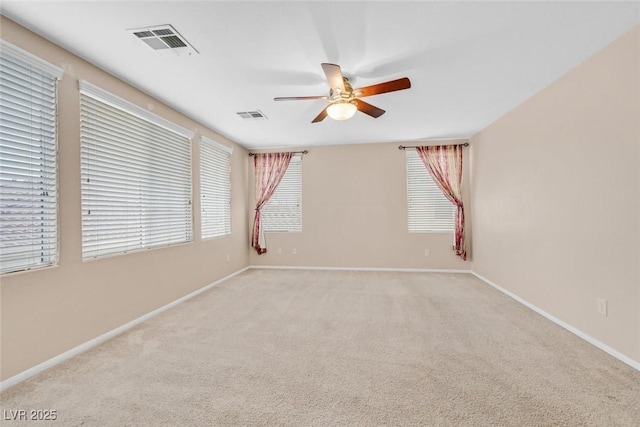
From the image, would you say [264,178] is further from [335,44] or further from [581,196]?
[581,196]

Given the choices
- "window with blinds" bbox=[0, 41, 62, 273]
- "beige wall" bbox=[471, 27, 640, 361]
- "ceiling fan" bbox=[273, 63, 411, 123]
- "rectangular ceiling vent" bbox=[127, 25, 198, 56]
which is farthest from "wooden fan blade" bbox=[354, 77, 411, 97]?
"window with blinds" bbox=[0, 41, 62, 273]

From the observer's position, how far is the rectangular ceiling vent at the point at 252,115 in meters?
3.68

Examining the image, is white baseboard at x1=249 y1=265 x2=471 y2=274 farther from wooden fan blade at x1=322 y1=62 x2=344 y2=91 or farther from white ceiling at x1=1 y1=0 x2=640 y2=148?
wooden fan blade at x1=322 y1=62 x2=344 y2=91

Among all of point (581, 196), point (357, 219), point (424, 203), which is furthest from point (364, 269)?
point (581, 196)

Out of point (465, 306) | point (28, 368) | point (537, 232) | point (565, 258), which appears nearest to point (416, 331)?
point (465, 306)

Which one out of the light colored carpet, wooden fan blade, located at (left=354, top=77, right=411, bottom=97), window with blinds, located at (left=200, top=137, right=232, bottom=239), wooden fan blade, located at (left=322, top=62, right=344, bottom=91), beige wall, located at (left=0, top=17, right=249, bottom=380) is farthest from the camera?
window with blinds, located at (left=200, top=137, right=232, bottom=239)

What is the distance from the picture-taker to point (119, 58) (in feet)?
7.93

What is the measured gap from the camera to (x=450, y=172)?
16.9 feet

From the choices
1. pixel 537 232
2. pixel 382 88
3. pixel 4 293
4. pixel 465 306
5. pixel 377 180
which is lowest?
pixel 465 306

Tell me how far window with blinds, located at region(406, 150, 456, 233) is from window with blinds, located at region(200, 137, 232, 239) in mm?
3394

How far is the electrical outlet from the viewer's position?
7.59 feet

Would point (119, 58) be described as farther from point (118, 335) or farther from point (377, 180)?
→ point (377, 180)

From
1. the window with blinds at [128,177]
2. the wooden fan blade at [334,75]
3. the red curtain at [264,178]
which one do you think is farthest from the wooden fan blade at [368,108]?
the red curtain at [264,178]

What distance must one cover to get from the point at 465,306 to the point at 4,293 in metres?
4.24
